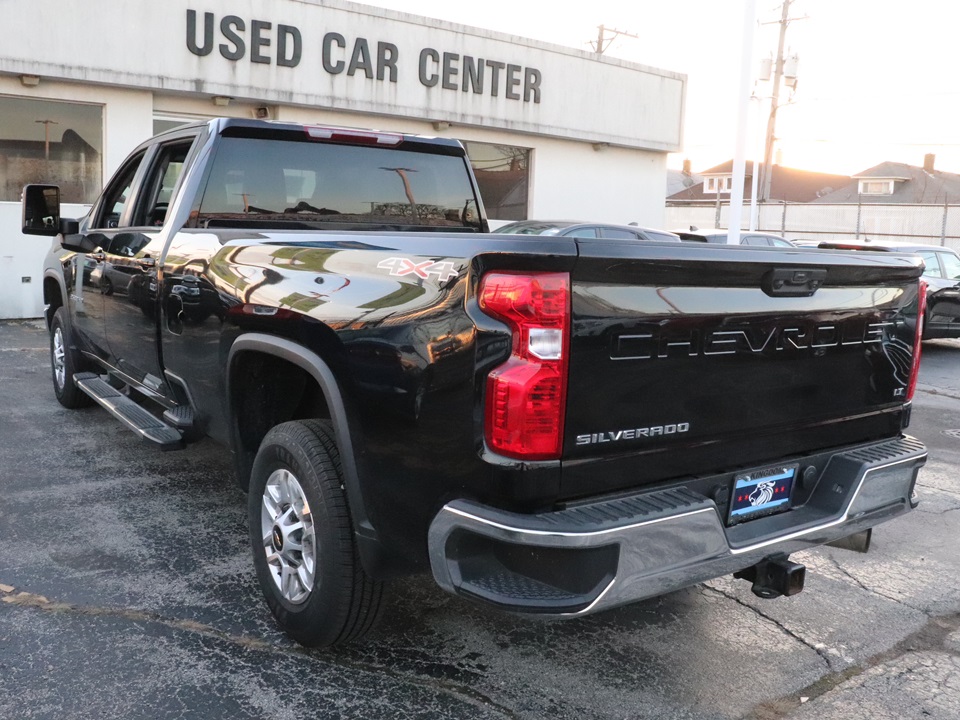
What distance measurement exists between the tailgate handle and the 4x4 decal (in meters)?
1.06

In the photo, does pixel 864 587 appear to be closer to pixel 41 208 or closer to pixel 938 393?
pixel 41 208

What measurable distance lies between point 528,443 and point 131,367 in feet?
10.9

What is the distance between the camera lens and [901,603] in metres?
4.09

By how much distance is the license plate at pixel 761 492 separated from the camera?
9.89 feet

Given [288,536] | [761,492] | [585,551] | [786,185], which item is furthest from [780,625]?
[786,185]

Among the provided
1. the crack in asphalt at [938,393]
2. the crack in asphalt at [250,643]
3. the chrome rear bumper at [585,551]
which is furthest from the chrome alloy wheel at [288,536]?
the crack in asphalt at [938,393]

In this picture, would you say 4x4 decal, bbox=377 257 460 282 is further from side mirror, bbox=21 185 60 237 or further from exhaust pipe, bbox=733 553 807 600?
side mirror, bbox=21 185 60 237

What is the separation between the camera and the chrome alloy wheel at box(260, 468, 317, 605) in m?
3.26

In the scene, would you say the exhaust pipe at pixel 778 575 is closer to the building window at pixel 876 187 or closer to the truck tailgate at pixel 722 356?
the truck tailgate at pixel 722 356

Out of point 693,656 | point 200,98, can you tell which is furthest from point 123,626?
point 200,98

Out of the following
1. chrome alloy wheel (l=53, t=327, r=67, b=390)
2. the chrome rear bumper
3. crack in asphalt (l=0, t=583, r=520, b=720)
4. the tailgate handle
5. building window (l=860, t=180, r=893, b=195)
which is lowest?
crack in asphalt (l=0, t=583, r=520, b=720)

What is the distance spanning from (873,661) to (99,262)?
4.64 metres

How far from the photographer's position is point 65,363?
6648 millimetres

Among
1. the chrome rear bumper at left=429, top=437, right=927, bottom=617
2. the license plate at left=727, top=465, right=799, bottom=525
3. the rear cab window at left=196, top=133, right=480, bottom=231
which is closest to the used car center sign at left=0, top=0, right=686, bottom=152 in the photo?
the rear cab window at left=196, top=133, right=480, bottom=231
